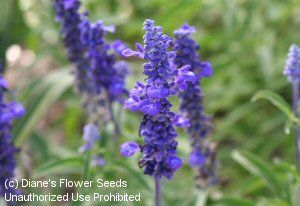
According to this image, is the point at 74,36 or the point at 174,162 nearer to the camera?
the point at 174,162

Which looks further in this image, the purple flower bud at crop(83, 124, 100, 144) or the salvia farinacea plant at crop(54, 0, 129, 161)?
the purple flower bud at crop(83, 124, 100, 144)

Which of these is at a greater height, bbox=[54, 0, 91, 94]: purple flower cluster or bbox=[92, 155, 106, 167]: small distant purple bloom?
bbox=[54, 0, 91, 94]: purple flower cluster

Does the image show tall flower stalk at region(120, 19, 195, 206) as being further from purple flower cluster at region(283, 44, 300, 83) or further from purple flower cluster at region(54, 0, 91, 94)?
purple flower cluster at region(54, 0, 91, 94)

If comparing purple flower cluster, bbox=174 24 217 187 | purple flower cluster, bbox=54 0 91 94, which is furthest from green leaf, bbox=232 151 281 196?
purple flower cluster, bbox=54 0 91 94

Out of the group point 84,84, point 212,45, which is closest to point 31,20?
point 212,45

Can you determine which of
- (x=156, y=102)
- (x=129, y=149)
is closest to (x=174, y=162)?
(x=129, y=149)

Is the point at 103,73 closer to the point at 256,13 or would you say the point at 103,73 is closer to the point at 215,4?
the point at 215,4

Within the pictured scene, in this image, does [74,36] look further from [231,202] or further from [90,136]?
[231,202]

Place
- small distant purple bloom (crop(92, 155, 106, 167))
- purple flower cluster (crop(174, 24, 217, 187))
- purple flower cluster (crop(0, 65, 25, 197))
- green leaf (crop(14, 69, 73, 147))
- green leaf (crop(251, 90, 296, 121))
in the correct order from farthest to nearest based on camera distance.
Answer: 1. green leaf (crop(14, 69, 73, 147))
2. small distant purple bloom (crop(92, 155, 106, 167))
3. purple flower cluster (crop(0, 65, 25, 197))
4. green leaf (crop(251, 90, 296, 121))
5. purple flower cluster (crop(174, 24, 217, 187))

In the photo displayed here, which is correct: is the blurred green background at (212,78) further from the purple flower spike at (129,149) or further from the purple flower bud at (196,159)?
the purple flower spike at (129,149)
